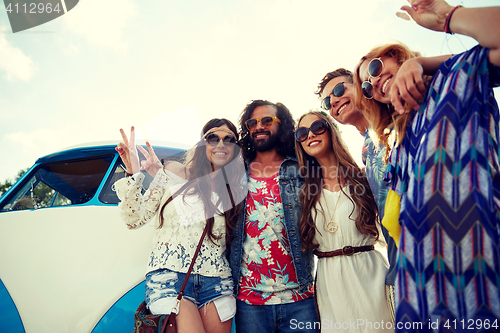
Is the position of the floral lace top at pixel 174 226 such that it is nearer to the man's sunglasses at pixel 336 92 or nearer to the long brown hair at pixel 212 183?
the long brown hair at pixel 212 183

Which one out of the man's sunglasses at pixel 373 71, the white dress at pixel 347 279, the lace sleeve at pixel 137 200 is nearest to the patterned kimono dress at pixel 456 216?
the man's sunglasses at pixel 373 71

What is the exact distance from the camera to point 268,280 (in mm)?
2109

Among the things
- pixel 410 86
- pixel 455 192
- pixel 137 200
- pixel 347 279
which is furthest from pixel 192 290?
pixel 410 86

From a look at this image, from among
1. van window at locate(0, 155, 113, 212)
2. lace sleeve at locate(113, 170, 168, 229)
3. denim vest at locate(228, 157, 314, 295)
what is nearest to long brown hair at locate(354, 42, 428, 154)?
denim vest at locate(228, 157, 314, 295)

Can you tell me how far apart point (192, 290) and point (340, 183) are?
1.40 m

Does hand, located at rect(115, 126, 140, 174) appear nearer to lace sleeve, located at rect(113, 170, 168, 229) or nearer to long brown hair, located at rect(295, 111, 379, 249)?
lace sleeve, located at rect(113, 170, 168, 229)

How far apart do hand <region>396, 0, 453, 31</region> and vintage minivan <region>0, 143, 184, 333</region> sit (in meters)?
2.22

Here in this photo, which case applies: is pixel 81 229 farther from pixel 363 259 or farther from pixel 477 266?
pixel 477 266

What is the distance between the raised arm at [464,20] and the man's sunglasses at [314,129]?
3.71 ft

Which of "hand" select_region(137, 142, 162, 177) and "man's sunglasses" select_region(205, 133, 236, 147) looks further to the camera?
"man's sunglasses" select_region(205, 133, 236, 147)

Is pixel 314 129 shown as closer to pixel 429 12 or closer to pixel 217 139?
pixel 217 139

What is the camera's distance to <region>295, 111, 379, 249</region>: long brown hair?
2.02m

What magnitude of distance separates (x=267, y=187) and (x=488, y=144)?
158 cm

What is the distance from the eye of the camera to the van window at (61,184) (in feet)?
8.37
